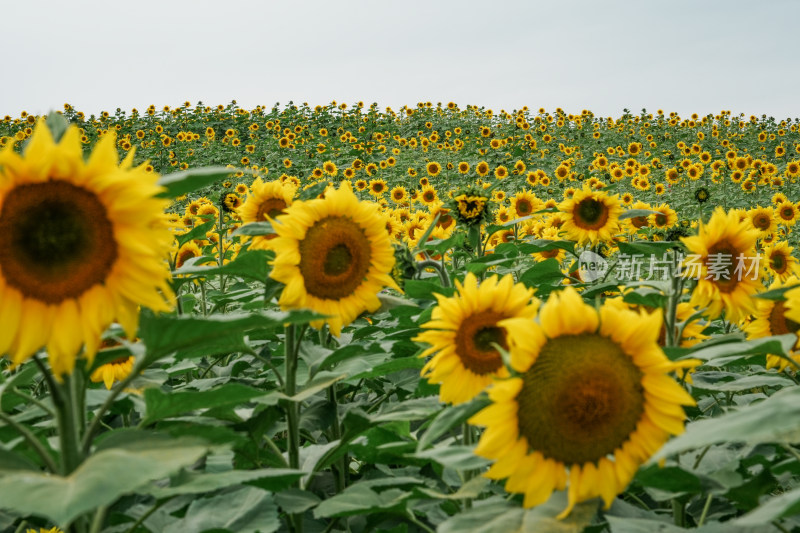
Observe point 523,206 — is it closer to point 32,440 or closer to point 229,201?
point 229,201

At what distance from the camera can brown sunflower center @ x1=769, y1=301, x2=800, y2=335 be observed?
2.54m

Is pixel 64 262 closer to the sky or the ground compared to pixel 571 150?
closer to the ground

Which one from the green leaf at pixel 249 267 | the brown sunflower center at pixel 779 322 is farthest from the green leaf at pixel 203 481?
the brown sunflower center at pixel 779 322

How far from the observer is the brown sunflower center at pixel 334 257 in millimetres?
2045

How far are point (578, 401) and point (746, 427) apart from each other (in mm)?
327

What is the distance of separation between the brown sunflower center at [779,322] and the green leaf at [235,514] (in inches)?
77.9

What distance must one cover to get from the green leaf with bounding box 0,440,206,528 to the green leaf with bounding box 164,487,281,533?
1.72ft

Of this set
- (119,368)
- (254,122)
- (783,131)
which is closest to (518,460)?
(119,368)

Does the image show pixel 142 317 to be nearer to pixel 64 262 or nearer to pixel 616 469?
pixel 64 262

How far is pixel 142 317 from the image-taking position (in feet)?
4.46

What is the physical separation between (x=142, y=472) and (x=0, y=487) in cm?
24

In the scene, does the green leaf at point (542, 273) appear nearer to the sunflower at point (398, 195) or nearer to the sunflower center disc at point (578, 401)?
the sunflower center disc at point (578, 401)

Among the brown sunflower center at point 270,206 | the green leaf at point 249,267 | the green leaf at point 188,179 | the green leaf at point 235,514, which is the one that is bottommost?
the green leaf at point 235,514

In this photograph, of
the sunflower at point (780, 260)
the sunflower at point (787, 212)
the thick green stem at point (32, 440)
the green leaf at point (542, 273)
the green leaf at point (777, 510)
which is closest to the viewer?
the green leaf at point (777, 510)
